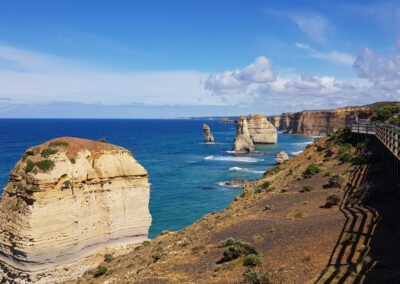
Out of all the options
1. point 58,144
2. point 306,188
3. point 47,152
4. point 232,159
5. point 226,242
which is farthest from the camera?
point 232,159

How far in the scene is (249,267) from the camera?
43.1 ft

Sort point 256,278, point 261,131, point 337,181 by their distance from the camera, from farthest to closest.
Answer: point 261,131 → point 337,181 → point 256,278

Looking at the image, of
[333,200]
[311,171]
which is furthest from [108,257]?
[311,171]

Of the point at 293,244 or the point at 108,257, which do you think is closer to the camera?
the point at 293,244

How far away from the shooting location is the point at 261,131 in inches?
5084

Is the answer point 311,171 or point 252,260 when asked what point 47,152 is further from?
point 311,171

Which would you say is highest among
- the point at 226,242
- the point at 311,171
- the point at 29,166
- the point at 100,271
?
the point at 29,166

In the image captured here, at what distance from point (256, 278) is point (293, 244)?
3904mm

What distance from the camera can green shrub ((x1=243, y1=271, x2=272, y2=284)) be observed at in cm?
1112

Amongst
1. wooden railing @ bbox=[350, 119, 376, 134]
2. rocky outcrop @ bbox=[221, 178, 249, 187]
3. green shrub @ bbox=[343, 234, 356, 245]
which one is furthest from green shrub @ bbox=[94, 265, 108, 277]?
rocky outcrop @ bbox=[221, 178, 249, 187]

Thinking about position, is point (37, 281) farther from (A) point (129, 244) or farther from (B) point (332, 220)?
(B) point (332, 220)

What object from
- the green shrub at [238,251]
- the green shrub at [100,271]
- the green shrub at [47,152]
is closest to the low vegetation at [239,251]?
the green shrub at [238,251]

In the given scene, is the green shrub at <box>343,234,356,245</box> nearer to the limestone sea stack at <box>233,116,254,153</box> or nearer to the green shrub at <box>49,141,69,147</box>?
the green shrub at <box>49,141,69,147</box>

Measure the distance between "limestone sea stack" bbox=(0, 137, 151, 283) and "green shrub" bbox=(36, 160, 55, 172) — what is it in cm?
2
